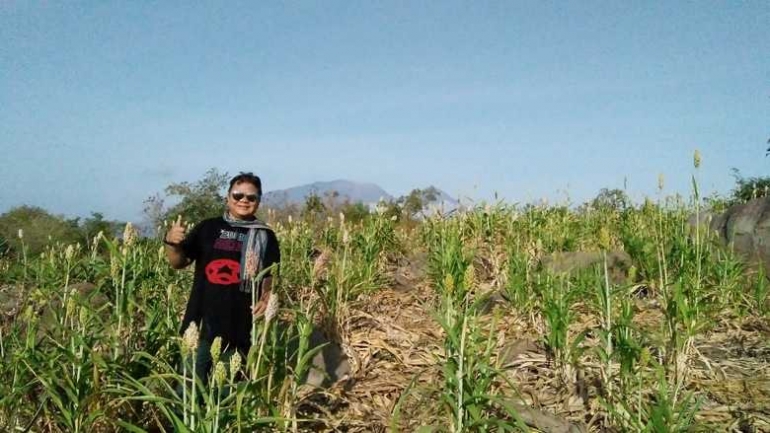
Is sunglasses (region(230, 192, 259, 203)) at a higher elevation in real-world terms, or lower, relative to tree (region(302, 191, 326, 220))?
lower

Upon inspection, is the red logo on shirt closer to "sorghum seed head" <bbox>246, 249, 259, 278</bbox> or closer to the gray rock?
"sorghum seed head" <bbox>246, 249, 259, 278</bbox>

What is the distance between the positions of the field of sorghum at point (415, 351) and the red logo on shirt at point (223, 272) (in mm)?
260

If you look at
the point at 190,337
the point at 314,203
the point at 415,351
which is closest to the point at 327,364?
the point at 415,351

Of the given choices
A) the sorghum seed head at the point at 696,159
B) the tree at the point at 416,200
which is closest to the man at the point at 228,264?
the sorghum seed head at the point at 696,159

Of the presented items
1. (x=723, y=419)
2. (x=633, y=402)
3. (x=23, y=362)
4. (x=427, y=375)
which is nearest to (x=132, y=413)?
(x=23, y=362)

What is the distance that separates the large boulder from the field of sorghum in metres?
0.53

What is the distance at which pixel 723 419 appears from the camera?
3.11 meters

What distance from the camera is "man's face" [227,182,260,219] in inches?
142

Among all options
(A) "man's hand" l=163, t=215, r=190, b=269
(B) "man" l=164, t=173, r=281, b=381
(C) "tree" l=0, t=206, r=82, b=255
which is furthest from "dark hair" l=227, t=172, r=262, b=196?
(C) "tree" l=0, t=206, r=82, b=255

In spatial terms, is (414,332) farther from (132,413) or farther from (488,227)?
(488,227)

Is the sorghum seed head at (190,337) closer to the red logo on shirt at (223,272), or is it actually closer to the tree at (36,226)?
the red logo on shirt at (223,272)

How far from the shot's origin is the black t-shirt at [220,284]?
11.3ft

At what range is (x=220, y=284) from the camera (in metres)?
3.49

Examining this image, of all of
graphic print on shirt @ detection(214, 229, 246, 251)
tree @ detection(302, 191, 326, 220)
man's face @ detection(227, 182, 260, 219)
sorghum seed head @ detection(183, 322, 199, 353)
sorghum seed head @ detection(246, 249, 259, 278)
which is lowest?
sorghum seed head @ detection(183, 322, 199, 353)
